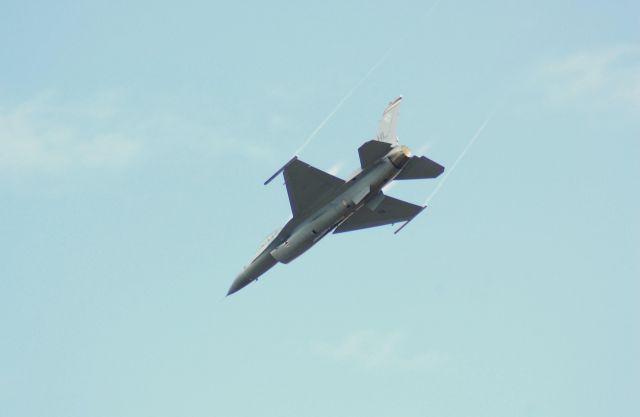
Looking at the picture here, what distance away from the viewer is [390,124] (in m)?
51.0

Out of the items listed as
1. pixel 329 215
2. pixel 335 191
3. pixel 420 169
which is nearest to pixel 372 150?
pixel 420 169

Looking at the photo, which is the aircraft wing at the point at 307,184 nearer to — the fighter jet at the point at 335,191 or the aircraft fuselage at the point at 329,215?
the fighter jet at the point at 335,191

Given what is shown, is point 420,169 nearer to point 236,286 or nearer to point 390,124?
point 390,124

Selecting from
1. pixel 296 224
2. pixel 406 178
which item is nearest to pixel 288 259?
pixel 296 224

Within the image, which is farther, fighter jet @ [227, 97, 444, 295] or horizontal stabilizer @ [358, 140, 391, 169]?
fighter jet @ [227, 97, 444, 295]

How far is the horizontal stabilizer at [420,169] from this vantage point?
162 feet

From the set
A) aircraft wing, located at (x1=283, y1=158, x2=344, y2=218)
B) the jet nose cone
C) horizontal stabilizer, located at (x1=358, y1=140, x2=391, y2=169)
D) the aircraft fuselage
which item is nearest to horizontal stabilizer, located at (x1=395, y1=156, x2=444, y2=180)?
the aircraft fuselage

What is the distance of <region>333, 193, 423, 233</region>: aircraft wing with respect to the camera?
173 ft

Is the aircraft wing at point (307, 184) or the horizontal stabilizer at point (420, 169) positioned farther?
the aircraft wing at point (307, 184)

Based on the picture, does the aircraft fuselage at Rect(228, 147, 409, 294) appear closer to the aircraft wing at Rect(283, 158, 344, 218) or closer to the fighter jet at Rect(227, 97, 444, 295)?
the fighter jet at Rect(227, 97, 444, 295)


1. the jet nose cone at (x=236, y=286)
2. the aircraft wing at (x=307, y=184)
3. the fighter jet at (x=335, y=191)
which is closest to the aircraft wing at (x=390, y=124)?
the fighter jet at (x=335, y=191)

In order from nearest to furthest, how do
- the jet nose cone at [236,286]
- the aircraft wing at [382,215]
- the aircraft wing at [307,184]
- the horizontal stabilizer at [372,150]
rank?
the horizontal stabilizer at [372,150], the aircraft wing at [307,184], the aircraft wing at [382,215], the jet nose cone at [236,286]

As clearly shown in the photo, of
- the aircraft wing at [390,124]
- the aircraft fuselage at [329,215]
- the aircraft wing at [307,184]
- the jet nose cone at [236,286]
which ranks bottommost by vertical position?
the jet nose cone at [236,286]

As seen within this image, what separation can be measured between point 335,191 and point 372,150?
225cm
